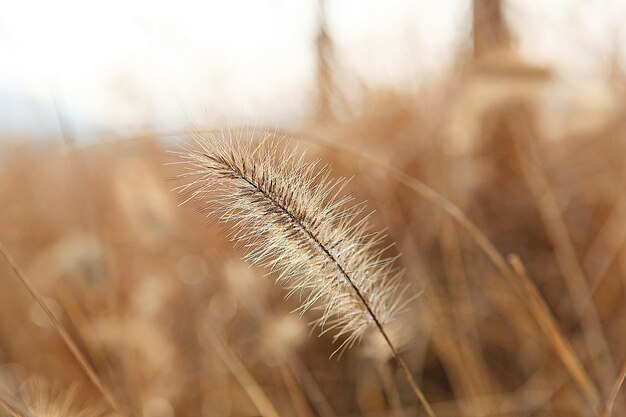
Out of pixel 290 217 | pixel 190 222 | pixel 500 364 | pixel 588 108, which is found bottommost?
pixel 500 364

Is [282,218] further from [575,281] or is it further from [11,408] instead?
[575,281]

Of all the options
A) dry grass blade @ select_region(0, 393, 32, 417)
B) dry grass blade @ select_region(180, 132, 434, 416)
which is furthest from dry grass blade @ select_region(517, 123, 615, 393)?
dry grass blade @ select_region(0, 393, 32, 417)

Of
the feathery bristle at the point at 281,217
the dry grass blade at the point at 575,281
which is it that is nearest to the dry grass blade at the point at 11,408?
the feathery bristle at the point at 281,217

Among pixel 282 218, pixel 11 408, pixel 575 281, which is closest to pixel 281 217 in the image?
pixel 282 218

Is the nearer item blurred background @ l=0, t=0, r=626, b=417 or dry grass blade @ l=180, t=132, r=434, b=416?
dry grass blade @ l=180, t=132, r=434, b=416

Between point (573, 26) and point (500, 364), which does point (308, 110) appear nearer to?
point (573, 26)

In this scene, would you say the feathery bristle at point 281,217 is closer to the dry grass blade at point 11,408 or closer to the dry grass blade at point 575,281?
the dry grass blade at point 11,408

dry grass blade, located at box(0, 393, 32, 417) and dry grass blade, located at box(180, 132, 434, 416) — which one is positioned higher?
dry grass blade, located at box(180, 132, 434, 416)

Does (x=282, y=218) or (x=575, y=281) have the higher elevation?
(x=282, y=218)

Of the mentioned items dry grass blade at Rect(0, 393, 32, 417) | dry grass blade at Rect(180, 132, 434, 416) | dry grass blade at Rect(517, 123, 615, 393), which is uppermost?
dry grass blade at Rect(180, 132, 434, 416)

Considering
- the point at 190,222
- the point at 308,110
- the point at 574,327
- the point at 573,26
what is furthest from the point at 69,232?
the point at 573,26

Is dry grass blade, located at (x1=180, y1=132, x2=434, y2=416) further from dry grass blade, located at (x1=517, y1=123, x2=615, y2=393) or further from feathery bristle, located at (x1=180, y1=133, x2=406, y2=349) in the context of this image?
dry grass blade, located at (x1=517, y1=123, x2=615, y2=393)
